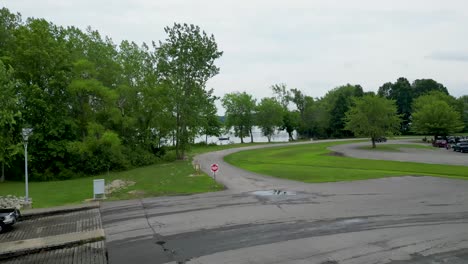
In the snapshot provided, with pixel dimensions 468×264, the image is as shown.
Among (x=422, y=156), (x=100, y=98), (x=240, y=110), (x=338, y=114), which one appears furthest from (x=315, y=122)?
(x=100, y=98)

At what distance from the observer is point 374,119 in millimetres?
55844

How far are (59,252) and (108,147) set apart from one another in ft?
92.5

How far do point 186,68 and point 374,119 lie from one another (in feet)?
102

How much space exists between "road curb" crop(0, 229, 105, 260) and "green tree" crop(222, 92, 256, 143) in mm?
80299

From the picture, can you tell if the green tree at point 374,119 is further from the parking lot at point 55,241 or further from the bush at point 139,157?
the parking lot at point 55,241

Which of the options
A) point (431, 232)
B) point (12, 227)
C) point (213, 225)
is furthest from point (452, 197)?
point (12, 227)

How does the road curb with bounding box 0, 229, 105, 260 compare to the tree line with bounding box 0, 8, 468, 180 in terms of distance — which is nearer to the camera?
the road curb with bounding box 0, 229, 105, 260

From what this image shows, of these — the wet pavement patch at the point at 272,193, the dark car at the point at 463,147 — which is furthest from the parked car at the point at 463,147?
the wet pavement patch at the point at 272,193

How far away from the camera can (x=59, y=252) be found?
10898 millimetres

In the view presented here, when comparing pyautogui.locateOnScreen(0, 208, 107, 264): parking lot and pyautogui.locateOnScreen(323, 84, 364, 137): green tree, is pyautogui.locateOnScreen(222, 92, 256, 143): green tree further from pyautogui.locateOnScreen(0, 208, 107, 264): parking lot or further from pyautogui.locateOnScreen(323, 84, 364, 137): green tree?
pyautogui.locateOnScreen(0, 208, 107, 264): parking lot

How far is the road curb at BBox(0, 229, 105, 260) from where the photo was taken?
10.8 metres

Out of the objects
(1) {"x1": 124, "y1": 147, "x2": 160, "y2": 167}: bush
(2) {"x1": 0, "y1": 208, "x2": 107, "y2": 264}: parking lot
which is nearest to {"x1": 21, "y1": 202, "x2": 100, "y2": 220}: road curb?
(2) {"x1": 0, "y1": 208, "x2": 107, "y2": 264}: parking lot

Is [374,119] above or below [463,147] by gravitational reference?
above

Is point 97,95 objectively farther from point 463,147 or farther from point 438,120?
point 438,120
